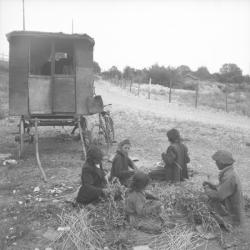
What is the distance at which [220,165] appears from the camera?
5.55 meters

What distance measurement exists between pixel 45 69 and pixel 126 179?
499 cm

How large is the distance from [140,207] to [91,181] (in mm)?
927

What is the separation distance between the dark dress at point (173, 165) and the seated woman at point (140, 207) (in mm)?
1940

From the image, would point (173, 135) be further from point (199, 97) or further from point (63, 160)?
point (199, 97)

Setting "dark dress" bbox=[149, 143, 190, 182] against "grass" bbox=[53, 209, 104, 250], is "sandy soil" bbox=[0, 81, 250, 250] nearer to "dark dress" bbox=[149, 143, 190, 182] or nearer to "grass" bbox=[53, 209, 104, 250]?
"grass" bbox=[53, 209, 104, 250]

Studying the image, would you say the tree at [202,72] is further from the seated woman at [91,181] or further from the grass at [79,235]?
the grass at [79,235]

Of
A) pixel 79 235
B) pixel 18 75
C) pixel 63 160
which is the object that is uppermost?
pixel 18 75

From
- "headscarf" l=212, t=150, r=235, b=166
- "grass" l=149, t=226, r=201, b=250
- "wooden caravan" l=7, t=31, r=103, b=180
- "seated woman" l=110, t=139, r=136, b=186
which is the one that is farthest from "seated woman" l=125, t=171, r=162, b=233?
"wooden caravan" l=7, t=31, r=103, b=180

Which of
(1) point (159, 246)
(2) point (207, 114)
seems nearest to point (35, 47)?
(1) point (159, 246)

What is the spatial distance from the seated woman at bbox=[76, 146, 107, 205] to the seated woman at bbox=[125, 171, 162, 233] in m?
0.56

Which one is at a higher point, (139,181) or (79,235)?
(139,181)

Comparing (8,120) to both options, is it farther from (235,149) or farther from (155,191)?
(155,191)

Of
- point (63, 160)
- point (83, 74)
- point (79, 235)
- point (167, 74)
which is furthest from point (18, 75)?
point (167, 74)

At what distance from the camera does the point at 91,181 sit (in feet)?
19.2
